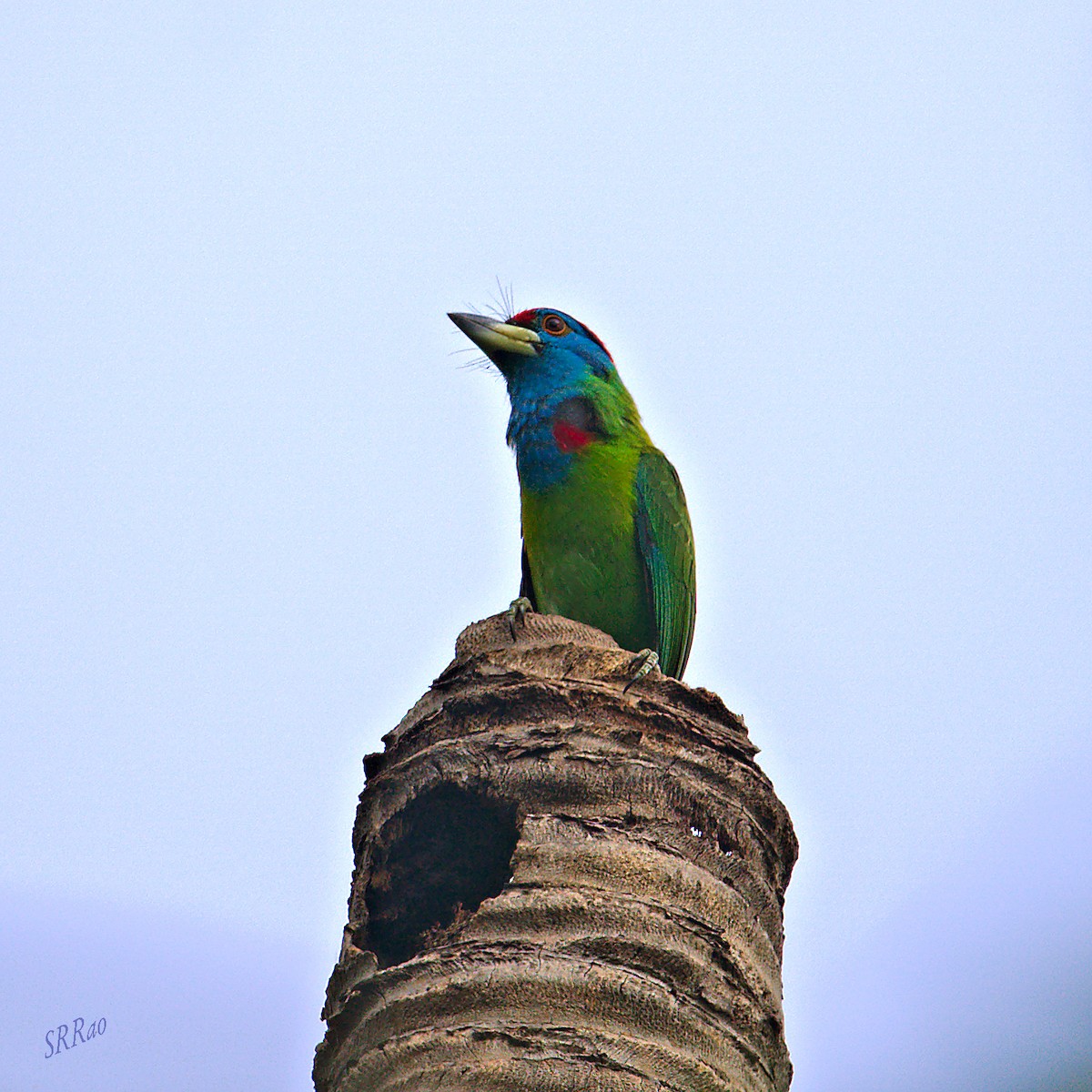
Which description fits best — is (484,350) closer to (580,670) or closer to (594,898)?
(580,670)

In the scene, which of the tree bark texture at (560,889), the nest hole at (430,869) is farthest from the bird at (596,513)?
the nest hole at (430,869)

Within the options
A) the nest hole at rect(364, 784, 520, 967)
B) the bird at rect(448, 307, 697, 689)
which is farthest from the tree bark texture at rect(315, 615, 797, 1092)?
the bird at rect(448, 307, 697, 689)

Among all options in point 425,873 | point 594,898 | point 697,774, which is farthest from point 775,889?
point 425,873

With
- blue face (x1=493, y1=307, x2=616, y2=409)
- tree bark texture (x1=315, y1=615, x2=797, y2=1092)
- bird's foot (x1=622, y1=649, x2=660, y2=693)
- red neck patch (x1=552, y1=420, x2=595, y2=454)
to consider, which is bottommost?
tree bark texture (x1=315, y1=615, x2=797, y2=1092)

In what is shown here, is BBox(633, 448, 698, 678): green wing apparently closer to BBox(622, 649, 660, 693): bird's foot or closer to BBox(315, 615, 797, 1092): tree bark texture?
BBox(315, 615, 797, 1092): tree bark texture

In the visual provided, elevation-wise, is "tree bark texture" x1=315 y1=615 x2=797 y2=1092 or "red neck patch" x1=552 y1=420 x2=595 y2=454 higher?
"red neck patch" x1=552 y1=420 x2=595 y2=454

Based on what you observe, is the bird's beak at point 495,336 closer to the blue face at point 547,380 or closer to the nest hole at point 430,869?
the blue face at point 547,380

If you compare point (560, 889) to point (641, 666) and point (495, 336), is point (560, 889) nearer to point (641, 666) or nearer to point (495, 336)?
point (641, 666)
